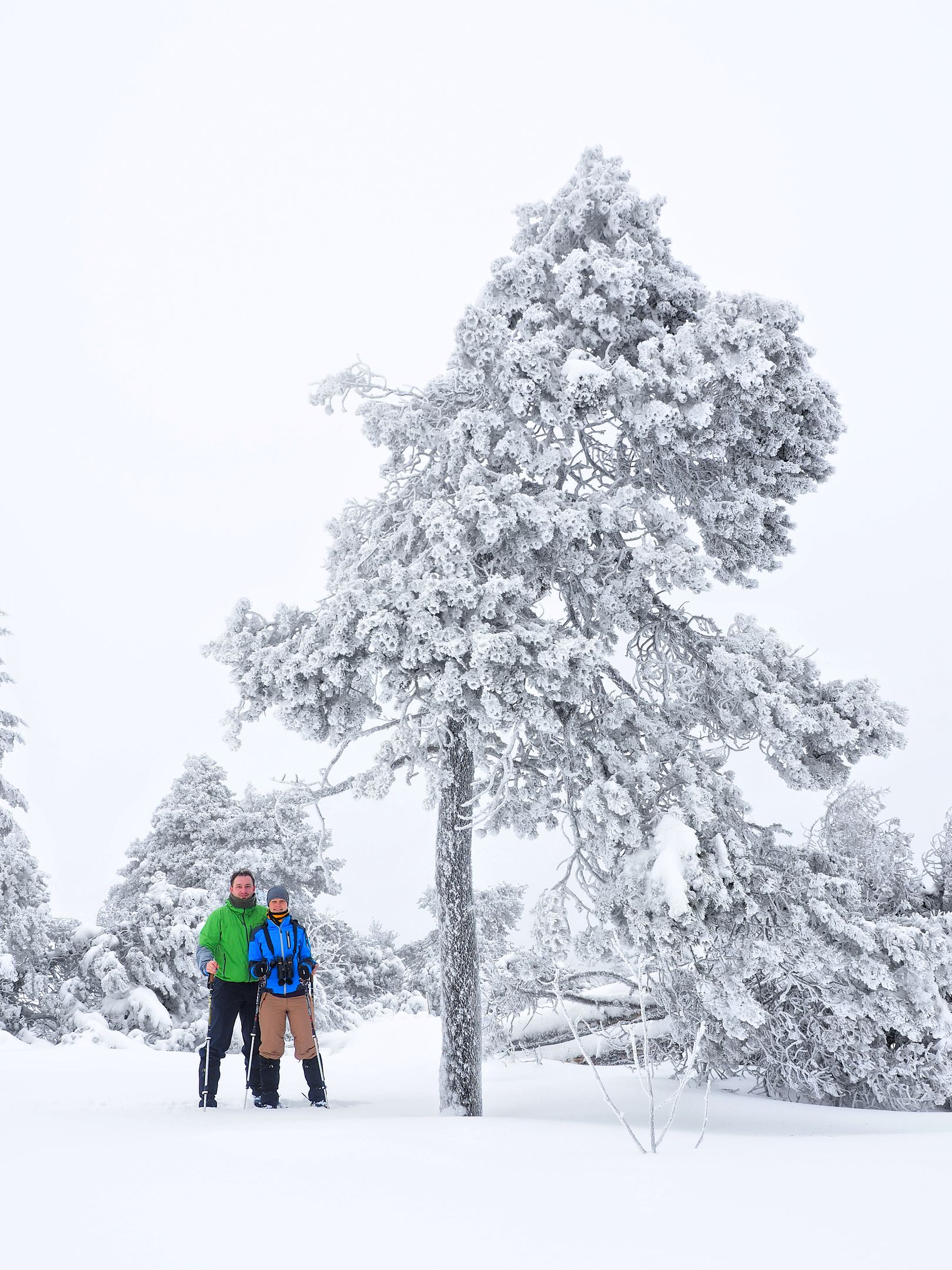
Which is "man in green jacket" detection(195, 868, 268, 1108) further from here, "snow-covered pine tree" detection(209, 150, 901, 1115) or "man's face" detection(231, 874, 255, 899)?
"snow-covered pine tree" detection(209, 150, 901, 1115)

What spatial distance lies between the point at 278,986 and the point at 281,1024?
344 mm

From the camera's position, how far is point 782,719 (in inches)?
339

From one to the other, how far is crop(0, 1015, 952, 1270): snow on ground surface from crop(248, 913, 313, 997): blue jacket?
3.30ft

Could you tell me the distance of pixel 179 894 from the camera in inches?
747

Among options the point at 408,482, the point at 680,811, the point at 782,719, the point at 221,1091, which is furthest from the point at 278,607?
the point at 221,1091

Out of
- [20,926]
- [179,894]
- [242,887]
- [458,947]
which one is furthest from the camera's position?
[179,894]

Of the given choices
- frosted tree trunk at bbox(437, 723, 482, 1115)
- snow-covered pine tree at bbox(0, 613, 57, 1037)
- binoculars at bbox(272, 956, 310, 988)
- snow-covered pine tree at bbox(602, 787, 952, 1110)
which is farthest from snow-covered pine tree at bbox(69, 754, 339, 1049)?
snow-covered pine tree at bbox(602, 787, 952, 1110)

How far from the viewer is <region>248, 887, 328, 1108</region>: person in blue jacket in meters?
8.00

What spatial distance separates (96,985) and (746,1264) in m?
18.9

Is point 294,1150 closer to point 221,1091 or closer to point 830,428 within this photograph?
point 221,1091

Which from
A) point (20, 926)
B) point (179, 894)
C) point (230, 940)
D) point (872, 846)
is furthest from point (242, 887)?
point (179, 894)

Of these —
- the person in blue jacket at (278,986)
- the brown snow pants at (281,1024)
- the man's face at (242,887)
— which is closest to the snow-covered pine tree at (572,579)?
the man's face at (242,887)

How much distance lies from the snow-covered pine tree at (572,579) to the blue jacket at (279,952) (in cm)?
148

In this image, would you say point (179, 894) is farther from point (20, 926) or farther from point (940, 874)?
point (940, 874)
